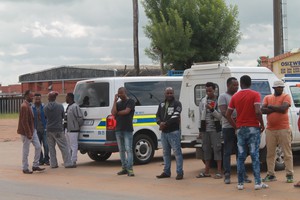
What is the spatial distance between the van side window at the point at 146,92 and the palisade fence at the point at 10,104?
38.3 metres

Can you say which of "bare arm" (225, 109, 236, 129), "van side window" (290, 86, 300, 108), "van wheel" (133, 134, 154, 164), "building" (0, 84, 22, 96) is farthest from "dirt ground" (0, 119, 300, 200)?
"building" (0, 84, 22, 96)

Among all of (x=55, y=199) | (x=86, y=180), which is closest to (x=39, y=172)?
(x=86, y=180)

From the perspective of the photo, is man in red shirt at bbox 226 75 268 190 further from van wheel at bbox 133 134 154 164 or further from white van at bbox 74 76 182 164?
van wheel at bbox 133 134 154 164

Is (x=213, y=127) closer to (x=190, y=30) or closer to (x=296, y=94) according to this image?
(x=296, y=94)

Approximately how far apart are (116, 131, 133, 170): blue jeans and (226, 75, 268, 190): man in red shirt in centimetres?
314

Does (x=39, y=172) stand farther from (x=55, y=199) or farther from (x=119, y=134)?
(x=55, y=199)

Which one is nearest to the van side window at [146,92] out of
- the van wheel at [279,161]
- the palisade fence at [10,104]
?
the van wheel at [279,161]

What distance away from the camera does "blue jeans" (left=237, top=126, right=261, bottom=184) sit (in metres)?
10.1

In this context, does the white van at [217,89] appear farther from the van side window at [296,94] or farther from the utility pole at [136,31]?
the utility pole at [136,31]

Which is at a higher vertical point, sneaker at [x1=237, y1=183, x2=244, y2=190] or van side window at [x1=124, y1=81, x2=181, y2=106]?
van side window at [x1=124, y1=81, x2=181, y2=106]

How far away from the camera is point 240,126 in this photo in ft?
33.6

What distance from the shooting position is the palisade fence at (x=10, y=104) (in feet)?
172

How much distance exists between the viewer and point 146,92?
1513cm

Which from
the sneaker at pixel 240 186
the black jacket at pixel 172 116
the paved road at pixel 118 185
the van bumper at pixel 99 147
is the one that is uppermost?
the black jacket at pixel 172 116
